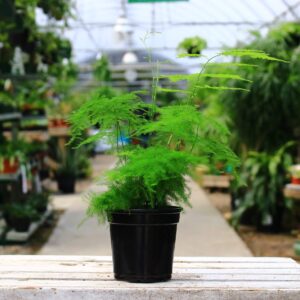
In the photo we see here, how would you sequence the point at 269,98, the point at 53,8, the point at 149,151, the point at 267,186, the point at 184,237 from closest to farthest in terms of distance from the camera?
the point at 149,151, the point at 53,8, the point at 184,237, the point at 269,98, the point at 267,186

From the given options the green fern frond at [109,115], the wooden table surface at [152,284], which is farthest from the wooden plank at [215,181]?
the green fern frond at [109,115]

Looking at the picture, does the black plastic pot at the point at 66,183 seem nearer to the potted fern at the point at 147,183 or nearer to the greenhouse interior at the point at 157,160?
the greenhouse interior at the point at 157,160

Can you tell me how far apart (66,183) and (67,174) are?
15 cm

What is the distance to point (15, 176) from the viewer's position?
738 cm

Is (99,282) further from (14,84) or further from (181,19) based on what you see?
(181,19)

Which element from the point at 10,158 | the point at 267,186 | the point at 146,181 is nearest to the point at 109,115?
the point at 146,181

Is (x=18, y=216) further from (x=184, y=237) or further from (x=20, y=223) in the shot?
(x=184, y=237)

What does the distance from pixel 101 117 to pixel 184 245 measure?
15.1 ft

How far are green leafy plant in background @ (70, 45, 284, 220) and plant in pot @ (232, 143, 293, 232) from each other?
17.3 feet

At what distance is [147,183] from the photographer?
2.41 meters

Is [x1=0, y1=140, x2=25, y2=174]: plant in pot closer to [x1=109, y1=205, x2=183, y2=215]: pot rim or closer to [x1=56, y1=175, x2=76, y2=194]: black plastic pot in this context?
[x1=109, y1=205, x2=183, y2=215]: pot rim

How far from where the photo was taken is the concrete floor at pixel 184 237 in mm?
6703

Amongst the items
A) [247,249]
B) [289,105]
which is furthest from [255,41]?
[247,249]

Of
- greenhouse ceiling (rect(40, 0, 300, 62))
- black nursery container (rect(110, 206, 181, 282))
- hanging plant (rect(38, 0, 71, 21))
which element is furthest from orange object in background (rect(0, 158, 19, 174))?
greenhouse ceiling (rect(40, 0, 300, 62))
